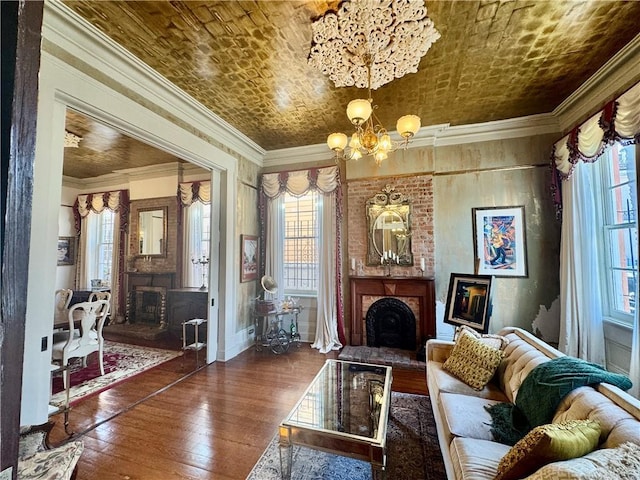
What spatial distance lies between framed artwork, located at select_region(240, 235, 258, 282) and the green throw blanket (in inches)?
147

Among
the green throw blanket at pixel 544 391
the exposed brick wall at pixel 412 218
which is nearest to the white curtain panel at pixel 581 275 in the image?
the exposed brick wall at pixel 412 218

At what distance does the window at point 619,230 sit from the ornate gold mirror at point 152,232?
6.90 metres

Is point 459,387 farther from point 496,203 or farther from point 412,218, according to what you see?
point 496,203

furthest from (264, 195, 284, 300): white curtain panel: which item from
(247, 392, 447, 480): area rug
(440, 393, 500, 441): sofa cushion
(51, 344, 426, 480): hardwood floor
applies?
(440, 393, 500, 441): sofa cushion

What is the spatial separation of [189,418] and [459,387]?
2473mm

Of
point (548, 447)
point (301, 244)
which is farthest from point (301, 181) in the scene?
point (548, 447)

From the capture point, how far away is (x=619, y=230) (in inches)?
120

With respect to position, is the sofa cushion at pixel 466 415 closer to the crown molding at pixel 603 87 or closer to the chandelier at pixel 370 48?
the chandelier at pixel 370 48

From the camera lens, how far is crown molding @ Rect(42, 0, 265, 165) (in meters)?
2.12

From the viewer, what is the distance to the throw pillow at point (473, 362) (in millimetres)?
2309

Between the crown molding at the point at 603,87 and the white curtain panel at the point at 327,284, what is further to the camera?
the white curtain panel at the point at 327,284

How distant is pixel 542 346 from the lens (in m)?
2.21

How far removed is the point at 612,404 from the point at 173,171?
6.56 meters

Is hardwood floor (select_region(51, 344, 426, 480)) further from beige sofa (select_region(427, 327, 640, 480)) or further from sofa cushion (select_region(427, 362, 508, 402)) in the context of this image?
beige sofa (select_region(427, 327, 640, 480))
